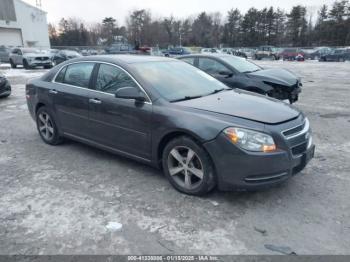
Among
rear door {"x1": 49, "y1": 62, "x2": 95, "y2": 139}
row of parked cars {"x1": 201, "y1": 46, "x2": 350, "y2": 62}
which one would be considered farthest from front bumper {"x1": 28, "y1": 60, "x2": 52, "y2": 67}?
rear door {"x1": 49, "y1": 62, "x2": 95, "y2": 139}

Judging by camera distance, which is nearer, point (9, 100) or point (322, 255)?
point (322, 255)

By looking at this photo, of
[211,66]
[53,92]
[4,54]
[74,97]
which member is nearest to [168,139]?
[74,97]

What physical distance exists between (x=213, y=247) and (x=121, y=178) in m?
1.82

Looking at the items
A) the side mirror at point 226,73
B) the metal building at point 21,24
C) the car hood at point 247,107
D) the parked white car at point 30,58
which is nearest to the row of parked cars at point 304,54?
the parked white car at point 30,58

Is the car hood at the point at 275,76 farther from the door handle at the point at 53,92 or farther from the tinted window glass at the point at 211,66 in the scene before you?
the door handle at the point at 53,92

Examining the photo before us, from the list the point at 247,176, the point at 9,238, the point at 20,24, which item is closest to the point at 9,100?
the point at 9,238

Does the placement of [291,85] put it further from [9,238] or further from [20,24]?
[20,24]

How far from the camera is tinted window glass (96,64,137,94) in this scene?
13.8 feet

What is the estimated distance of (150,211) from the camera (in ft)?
11.1

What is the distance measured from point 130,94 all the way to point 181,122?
30.3 inches

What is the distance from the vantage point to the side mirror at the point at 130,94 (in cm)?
385

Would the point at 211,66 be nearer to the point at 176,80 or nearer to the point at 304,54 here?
the point at 176,80

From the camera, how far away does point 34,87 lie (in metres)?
5.70

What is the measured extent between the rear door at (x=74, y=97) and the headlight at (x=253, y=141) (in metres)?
2.34
